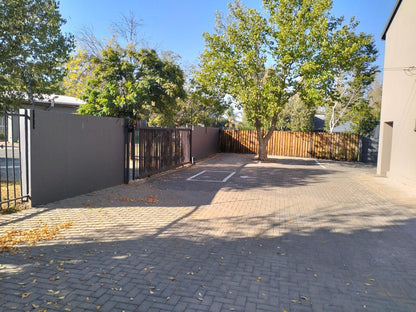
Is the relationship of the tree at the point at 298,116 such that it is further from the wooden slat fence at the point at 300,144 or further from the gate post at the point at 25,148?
the gate post at the point at 25,148

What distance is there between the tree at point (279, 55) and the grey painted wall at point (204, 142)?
3065 millimetres

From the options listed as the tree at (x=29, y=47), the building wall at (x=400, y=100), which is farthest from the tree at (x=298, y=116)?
the tree at (x=29, y=47)

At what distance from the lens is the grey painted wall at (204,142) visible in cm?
1872

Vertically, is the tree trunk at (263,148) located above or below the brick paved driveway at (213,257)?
above

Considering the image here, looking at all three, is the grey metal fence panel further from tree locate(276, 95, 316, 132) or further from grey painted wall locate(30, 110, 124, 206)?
tree locate(276, 95, 316, 132)

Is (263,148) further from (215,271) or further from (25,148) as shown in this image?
(215,271)

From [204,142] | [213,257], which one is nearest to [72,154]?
[213,257]

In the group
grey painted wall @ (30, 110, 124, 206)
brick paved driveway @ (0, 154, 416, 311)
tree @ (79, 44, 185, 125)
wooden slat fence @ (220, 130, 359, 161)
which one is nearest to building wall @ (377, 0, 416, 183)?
brick paved driveway @ (0, 154, 416, 311)

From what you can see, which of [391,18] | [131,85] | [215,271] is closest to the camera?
[215,271]

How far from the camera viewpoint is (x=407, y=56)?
12.1 metres

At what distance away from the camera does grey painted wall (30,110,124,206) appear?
677cm

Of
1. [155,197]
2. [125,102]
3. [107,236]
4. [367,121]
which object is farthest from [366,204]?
[367,121]

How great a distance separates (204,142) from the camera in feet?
69.4

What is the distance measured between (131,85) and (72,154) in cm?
736
